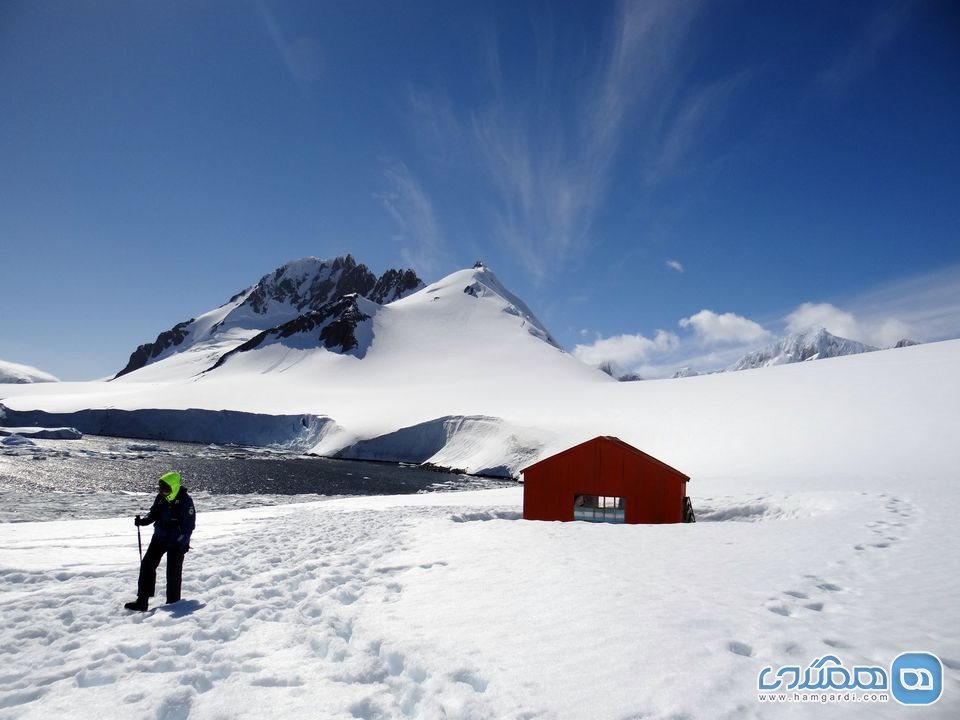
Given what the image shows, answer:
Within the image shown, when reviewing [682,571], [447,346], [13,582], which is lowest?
[13,582]

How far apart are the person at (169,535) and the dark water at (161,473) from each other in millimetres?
17680

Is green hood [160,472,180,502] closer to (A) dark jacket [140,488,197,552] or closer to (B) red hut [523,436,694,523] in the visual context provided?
(A) dark jacket [140,488,197,552]

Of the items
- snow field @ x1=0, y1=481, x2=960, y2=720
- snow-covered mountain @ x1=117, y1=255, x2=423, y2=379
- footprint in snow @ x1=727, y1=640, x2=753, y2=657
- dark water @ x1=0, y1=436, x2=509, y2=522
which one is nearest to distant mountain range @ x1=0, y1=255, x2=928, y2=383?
snow-covered mountain @ x1=117, y1=255, x2=423, y2=379

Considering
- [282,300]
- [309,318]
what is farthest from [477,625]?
[282,300]

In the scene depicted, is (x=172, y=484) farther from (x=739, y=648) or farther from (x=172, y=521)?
(x=739, y=648)

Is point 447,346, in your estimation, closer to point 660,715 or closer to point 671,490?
point 671,490

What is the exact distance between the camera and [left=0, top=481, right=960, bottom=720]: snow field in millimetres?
4445

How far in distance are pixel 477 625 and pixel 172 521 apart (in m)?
4.55

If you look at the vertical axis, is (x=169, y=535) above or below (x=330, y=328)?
below

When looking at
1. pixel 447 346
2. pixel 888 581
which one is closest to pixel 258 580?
pixel 888 581

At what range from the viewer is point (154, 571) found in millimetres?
6969

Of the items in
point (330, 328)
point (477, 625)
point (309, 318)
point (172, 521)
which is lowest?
point (477, 625)

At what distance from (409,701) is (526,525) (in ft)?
29.6

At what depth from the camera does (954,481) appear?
18719mm
